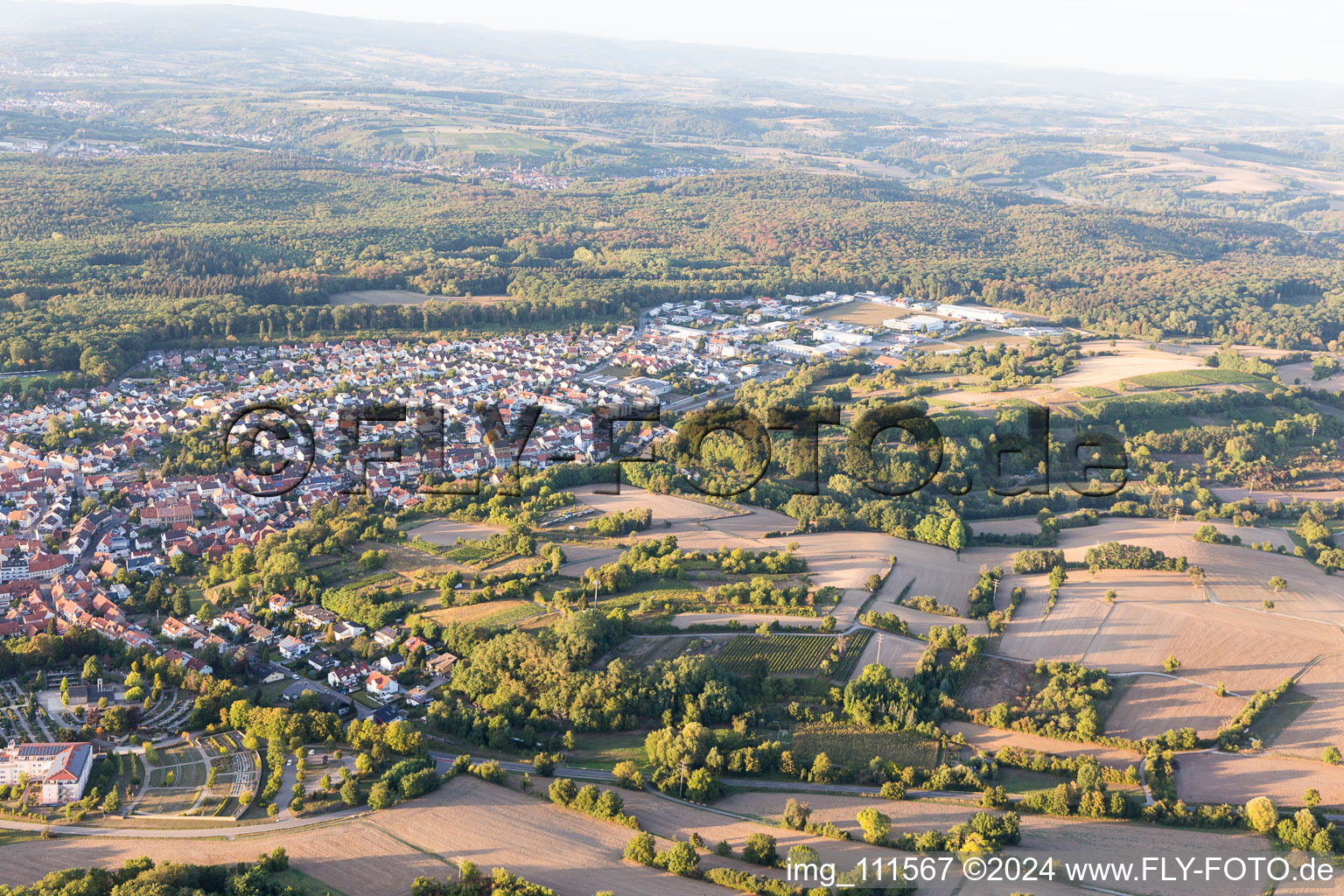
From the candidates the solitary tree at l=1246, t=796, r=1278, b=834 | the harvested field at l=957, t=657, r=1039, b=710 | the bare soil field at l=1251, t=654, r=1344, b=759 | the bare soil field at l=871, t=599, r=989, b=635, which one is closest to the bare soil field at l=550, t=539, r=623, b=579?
the bare soil field at l=871, t=599, r=989, b=635

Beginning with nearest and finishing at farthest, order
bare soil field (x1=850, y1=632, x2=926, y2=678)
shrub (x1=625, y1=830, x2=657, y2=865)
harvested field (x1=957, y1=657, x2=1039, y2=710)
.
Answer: shrub (x1=625, y1=830, x2=657, y2=865)
harvested field (x1=957, y1=657, x2=1039, y2=710)
bare soil field (x1=850, y1=632, x2=926, y2=678)

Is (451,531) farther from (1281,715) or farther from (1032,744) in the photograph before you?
(1281,715)

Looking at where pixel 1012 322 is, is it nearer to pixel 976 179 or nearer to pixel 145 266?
pixel 145 266

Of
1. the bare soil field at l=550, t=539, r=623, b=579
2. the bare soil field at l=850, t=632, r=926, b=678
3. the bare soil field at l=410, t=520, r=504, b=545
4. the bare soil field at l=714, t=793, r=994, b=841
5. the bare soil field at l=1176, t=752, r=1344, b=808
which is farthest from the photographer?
the bare soil field at l=410, t=520, r=504, b=545

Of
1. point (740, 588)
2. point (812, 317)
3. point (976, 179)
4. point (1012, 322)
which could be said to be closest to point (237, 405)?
point (740, 588)

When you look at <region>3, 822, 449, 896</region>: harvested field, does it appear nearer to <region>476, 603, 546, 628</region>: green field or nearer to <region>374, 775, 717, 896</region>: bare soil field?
<region>374, 775, 717, 896</region>: bare soil field

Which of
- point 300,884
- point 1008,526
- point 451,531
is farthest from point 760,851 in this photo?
point 1008,526
